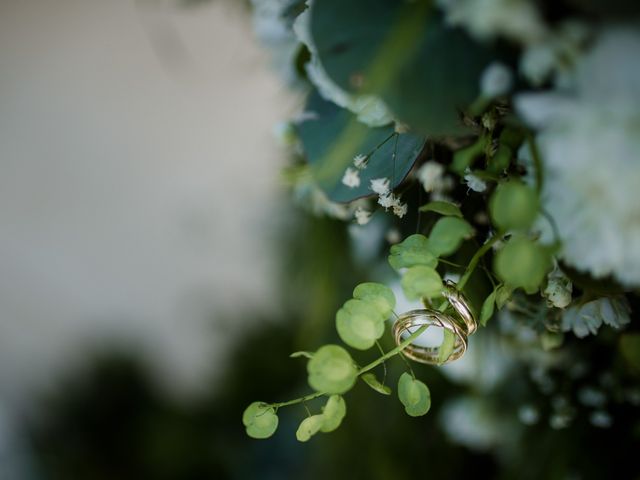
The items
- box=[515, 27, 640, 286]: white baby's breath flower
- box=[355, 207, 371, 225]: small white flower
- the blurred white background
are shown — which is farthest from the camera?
the blurred white background

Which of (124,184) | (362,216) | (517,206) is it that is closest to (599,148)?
(517,206)

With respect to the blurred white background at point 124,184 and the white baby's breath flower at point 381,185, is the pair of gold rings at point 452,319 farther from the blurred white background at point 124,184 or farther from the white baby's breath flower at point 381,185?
the blurred white background at point 124,184

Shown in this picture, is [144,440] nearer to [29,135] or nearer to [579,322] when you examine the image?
[29,135]

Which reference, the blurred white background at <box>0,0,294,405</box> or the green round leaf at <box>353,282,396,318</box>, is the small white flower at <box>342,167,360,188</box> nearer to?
the green round leaf at <box>353,282,396,318</box>

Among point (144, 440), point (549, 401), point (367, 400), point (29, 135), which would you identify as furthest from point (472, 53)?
point (29, 135)

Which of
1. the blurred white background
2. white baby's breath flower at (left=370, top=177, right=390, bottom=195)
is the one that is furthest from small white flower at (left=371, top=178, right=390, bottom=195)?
the blurred white background

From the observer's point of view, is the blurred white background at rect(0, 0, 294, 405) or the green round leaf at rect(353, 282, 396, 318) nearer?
the green round leaf at rect(353, 282, 396, 318)

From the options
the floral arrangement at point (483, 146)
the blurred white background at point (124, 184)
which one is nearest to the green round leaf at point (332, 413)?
the floral arrangement at point (483, 146)
